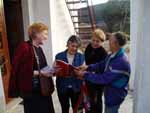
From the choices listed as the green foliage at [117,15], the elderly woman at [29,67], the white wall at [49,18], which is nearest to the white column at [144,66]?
the elderly woman at [29,67]

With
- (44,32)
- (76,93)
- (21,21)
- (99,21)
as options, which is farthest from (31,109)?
(99,21)

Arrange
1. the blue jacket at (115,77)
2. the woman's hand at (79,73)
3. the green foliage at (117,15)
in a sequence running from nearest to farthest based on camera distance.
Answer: the blue jacket at (115,77)
the woman's hand at (79,73)
the green foliage at (117,15)

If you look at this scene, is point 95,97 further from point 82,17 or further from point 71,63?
point 82,17

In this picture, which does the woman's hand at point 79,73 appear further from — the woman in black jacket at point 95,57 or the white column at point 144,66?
the white column at point 144,66

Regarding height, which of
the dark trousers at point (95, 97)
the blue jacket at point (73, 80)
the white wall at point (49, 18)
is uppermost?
the white wall at point (49, 18)

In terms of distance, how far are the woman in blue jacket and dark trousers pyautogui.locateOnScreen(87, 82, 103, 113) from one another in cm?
54

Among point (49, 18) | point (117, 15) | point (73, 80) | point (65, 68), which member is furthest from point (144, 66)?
point (117, 15)

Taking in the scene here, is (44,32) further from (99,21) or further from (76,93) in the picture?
(99,21)

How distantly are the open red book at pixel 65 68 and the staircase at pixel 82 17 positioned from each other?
4.38m

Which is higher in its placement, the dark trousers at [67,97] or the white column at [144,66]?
the white column at [144,66]

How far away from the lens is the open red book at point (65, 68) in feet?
9.34

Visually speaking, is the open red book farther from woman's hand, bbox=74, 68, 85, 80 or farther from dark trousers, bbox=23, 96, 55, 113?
dark trousers, bbox=23, 96, 55, 113

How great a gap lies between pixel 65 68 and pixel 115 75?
600 mm

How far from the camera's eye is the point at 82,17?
7.51 m
